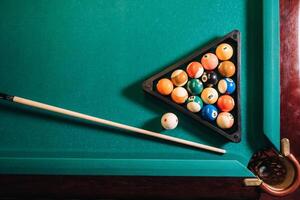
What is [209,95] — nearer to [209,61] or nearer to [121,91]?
[209,61]

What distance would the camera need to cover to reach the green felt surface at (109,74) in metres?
1.63

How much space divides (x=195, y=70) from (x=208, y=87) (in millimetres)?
119

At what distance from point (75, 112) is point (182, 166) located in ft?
2.14

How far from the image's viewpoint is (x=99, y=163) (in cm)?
161

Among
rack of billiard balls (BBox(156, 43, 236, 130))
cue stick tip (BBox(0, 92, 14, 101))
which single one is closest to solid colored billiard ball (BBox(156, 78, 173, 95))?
rack of billiard balls (BBox(156, 43, 236, 130))

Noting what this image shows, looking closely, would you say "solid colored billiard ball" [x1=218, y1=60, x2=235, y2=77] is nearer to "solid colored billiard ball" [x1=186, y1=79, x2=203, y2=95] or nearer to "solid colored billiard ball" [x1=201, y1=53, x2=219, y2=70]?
"solid colored billiard ball" [x1=201, y1=53, x2=219, y2=70]

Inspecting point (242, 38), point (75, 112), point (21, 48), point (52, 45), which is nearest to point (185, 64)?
point (242, 38)

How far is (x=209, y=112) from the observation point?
1.60m

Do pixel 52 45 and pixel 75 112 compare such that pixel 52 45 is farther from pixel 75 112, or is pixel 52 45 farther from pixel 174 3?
pixel 174 3

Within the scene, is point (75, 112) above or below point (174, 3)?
below

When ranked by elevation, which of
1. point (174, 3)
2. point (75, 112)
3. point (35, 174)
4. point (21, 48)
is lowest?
point (35, 174)

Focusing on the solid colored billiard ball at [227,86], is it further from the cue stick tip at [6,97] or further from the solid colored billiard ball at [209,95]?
the cue stick tip at [6,97]

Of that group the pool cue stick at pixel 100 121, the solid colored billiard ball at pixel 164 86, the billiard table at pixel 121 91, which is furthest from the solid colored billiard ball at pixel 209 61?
the pool cue stick at pixel 100 121

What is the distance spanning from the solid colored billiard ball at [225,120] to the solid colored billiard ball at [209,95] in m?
0.09
